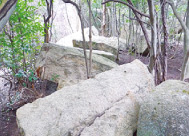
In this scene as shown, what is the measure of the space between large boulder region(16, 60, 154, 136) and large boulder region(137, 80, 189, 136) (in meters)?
0.25

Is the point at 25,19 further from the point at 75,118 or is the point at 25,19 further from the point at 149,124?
the point at 149,124

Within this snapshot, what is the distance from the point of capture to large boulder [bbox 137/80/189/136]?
1393 millimetres

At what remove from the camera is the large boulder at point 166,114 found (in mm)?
1393

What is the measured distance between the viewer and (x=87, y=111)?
1743 mm

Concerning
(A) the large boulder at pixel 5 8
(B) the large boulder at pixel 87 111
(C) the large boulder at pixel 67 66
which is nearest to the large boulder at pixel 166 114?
(B) the large boulder at pixel 87 111

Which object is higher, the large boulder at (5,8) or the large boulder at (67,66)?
the large boulder at (5,8)

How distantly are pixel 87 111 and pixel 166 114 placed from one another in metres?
0.75

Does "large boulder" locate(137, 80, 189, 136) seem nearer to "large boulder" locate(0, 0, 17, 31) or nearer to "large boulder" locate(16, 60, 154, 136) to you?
"large boulder" locate(16, 60, 154, 136)

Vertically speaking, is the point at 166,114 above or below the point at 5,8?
below

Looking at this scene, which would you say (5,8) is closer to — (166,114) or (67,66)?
(166,114)

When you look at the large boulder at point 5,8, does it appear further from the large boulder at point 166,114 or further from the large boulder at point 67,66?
the large boulder at point 67,66

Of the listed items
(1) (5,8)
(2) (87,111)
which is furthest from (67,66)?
(1) (5,8)

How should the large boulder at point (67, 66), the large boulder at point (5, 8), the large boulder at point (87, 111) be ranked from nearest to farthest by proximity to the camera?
the large boulder at point (5, 8) < the large boulder at point (87, 111) < the large boulder at point (67, 66)

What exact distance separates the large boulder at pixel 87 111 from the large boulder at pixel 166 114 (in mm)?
255
